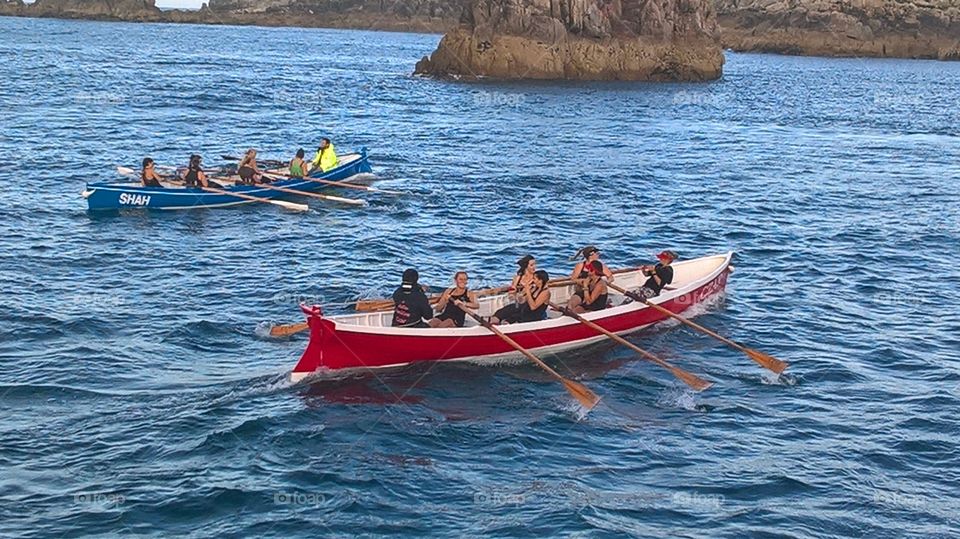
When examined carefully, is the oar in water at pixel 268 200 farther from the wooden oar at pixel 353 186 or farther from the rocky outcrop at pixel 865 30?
the rocky outcrop at pixel 865 30

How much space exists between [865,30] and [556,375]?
420ft

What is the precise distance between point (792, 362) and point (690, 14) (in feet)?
214

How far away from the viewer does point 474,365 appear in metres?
21.3

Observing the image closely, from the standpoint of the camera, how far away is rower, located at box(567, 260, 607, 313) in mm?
23062

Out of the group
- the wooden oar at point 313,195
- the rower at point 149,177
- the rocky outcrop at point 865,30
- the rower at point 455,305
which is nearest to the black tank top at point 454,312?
the rower at point 455,305

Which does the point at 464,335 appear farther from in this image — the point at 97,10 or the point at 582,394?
the point at 97,10

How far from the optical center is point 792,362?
22.6 metres

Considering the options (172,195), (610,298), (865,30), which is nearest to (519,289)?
(610,298)

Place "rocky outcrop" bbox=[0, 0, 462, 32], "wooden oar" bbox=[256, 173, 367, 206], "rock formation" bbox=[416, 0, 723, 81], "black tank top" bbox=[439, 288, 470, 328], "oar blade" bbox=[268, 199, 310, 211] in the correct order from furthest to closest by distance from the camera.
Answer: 1. "rocky outcrop" bbox=[0, 0, 462, 32]
2. "rock formation" bbox=[416, 0, 723, 81]
3. "wooden oar" bbox=[256, 173, 367, 206]
4. "oar blade" bbox=[268, 199, 310, 211]
5. "black tank top" bbox=[439, 288, 470, 328]

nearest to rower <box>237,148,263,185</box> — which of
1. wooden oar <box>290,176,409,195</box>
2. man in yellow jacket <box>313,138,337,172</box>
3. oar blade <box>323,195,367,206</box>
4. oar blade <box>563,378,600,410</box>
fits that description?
wooden oar <box>290,176,409,195</box>

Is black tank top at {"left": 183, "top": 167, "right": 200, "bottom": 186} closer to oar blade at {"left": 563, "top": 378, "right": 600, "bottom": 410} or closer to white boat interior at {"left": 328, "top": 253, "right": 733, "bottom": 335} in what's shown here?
white boat interior at {"left": 328, "top": 253, "right": 733, "bottom": 335}

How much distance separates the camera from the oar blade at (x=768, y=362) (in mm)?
21531

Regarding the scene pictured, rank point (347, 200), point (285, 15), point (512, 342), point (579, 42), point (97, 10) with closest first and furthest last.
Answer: point (512, 342) → point (347, 200) → point (579, 42) → point (97, 10) → point (285, 15)

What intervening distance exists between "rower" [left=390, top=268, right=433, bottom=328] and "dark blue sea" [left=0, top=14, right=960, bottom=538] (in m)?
0.98
